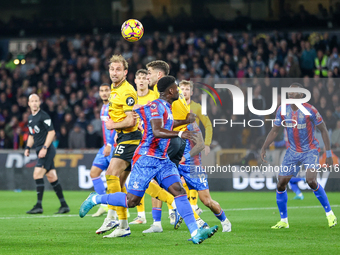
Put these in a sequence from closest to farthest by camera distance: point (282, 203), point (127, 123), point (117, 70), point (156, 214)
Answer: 1. point (127, 123)
2. point (117, 70)
3. point (156, 214)
4. point (282, 203)

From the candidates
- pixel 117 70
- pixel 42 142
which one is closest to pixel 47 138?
pixel 42 142

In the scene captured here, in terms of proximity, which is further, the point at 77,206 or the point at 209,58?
the point at 209,58

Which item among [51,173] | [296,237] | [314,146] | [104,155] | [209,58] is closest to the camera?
[296,237]

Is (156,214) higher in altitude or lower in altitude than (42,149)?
lower

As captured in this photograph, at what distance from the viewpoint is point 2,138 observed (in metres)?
19.1

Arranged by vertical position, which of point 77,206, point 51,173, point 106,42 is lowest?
point 77,206

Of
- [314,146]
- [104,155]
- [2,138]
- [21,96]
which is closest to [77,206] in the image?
[104,155]

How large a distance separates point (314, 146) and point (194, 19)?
51.1 feet

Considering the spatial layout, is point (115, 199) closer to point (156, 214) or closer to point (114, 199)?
point (114, 199)

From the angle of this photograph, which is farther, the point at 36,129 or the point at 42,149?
the point at 36,129

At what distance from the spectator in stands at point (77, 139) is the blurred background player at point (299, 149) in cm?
1007

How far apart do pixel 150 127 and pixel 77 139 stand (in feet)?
38.8

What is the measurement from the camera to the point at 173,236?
7461 millimetres

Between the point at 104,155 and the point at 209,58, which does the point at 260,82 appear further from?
the point at 104,155
